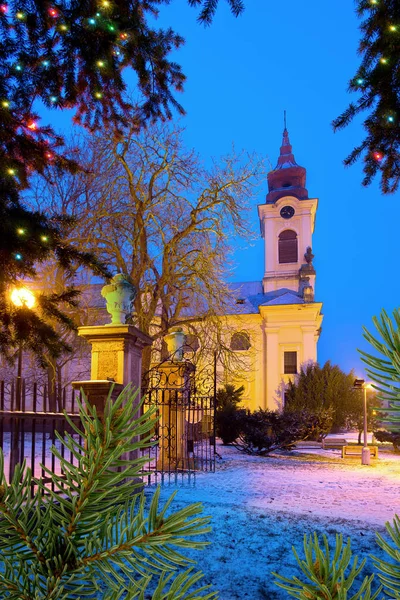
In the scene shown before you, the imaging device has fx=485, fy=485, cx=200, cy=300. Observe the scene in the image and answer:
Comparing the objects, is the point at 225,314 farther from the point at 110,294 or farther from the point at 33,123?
the point at 33,123

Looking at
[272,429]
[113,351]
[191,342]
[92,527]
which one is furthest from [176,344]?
[92,527]

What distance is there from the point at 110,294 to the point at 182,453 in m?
4.53

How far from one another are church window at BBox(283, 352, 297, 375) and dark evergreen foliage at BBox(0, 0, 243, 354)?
35.1m

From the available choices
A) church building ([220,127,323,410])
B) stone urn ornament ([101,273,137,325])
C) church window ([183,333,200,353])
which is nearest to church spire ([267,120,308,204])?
church building ([220,127,323,410])

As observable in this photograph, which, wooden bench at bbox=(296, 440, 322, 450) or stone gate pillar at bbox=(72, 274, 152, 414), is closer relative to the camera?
stone gate pillar at bbox=(72, 274, 152, 414)

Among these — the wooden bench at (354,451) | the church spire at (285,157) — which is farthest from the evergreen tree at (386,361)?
the church spire at (285,157)

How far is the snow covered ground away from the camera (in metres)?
4.63

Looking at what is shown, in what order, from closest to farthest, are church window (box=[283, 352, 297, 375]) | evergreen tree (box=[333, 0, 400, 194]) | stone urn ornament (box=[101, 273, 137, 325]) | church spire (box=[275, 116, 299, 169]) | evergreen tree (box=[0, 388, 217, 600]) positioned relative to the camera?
evergreen tree (box=[0, 388, 217, 600])
evergreen tree (box=[333, 0, 400, 194])
stone urn ornament (box=[101, 273, 137, 325])
church window (box=[283, 352, 297, 375])
church spire (box=[275, 116, 299, 169])

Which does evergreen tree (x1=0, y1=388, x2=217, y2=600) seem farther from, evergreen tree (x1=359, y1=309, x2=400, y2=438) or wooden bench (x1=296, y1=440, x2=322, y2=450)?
wooden bench (x1=296, y1=440, x2=322, y2=450)

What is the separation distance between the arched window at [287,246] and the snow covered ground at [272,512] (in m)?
30.2

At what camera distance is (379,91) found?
15.0ft

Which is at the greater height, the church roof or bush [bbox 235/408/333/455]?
the church roof

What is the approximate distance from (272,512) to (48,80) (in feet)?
19.1

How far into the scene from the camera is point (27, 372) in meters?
28.2
